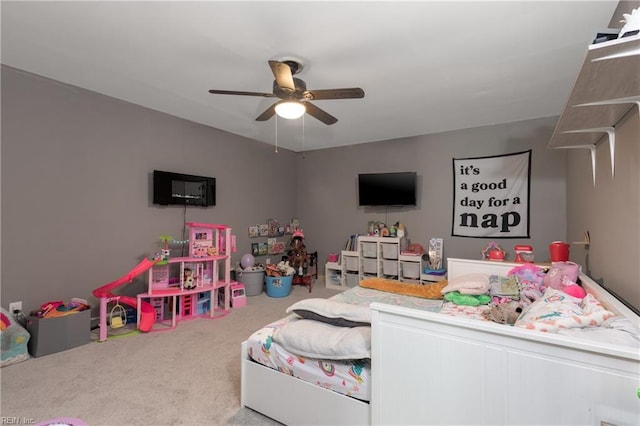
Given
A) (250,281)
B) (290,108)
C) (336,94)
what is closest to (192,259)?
(250,281)

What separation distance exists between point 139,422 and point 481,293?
2.46m

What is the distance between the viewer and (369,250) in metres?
4.61

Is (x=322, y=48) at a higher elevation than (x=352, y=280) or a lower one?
higher

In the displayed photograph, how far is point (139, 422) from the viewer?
5.51 ft

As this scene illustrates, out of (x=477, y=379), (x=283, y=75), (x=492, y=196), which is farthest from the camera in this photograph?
(x=492, y=196)

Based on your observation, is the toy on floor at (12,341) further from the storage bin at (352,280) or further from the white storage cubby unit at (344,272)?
the storage bin at (352,280)

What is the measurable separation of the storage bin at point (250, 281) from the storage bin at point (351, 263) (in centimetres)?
137

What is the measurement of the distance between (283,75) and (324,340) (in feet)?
5.59

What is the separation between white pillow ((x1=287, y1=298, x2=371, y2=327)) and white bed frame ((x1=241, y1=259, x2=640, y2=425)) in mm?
312

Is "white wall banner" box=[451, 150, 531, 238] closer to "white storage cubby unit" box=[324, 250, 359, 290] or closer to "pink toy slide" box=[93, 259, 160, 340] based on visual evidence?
"white storage cubby unit" box=[324, 250, 359, 290]

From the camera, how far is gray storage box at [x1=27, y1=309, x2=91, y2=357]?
2428 millimetres

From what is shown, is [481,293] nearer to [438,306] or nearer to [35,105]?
[438,306]

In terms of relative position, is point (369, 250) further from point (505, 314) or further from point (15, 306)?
point (15, 306)

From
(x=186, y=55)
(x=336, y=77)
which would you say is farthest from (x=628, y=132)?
(x=186, y=55)
